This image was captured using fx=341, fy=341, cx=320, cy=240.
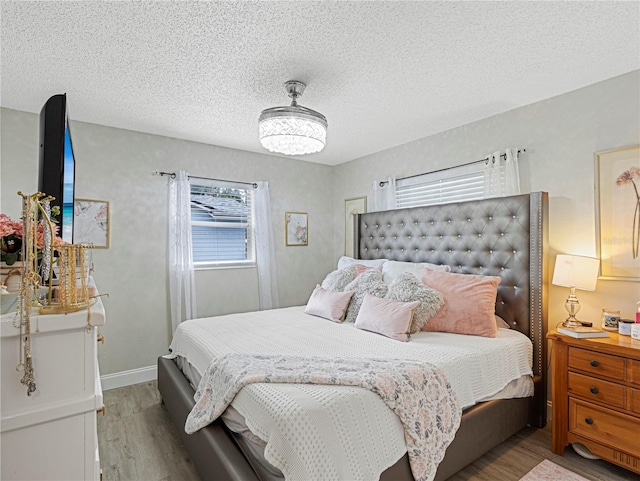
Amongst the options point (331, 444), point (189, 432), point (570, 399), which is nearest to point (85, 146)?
point (189, 432)

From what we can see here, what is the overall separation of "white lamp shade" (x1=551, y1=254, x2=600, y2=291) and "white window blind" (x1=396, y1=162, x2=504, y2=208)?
96 centimetres

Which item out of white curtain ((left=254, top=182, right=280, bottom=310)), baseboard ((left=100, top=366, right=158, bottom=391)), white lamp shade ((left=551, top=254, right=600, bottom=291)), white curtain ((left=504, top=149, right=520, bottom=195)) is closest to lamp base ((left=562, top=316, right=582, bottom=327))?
white lamp shade ((left=551, top=254, right=600, bottom=291))

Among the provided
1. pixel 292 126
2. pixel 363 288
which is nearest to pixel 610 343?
pixel 363 288

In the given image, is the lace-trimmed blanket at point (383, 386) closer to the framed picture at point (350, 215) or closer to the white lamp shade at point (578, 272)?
the white lamp shade at point (578, 272)

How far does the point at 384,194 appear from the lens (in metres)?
3.93

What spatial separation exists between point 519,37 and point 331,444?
221cm

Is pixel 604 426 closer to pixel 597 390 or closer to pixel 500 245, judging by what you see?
pixel 597 390

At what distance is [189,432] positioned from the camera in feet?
5.88

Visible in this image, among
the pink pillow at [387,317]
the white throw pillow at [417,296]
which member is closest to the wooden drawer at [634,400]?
the white throw pillow at [417,296]

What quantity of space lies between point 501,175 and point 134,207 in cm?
337

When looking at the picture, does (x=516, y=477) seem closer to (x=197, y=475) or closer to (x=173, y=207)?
(x=197, y=475)

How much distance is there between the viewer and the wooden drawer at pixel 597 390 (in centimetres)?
189

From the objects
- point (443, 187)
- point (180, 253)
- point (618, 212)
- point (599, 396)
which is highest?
point (443, 187)

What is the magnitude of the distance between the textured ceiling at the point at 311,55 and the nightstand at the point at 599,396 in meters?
1.70
